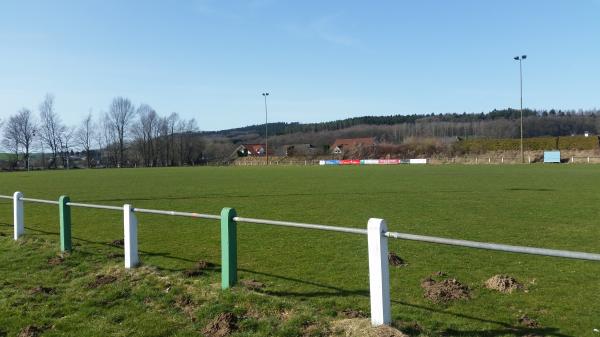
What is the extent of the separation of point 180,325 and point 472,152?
305ft

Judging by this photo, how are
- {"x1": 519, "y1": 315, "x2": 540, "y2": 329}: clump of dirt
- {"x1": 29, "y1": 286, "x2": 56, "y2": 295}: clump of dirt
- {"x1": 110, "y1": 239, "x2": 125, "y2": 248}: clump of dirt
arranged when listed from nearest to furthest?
{"x1": 519, "y1": 315, "x2": 540, "y2": 329}: clump of dirt → {"x1": 29, "y1": 286, "x2": 56, "y2": 295}: clump of dirt → {"x1": 110, "y1": 239, "x2": 125, "y2": 248}: clump of dirt

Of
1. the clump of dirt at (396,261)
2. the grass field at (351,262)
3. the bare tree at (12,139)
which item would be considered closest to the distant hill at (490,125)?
the bare tree at (12,139)

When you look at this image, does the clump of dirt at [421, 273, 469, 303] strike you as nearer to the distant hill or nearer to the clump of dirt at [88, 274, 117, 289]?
the clump of dirt at [88, 274, 117, 289]

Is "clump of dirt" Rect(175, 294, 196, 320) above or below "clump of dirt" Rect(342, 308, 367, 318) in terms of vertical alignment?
below

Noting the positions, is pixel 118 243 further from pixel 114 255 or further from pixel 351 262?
pixel 351 262

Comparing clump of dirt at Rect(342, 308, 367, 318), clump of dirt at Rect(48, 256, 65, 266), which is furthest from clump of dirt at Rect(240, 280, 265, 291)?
clump of dirt at Rect(48, 256, 65, 266)

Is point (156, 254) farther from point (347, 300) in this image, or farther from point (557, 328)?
point (557, 328)

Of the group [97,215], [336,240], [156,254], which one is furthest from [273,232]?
[97,215]

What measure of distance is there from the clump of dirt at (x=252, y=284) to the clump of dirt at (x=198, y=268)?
885 mm

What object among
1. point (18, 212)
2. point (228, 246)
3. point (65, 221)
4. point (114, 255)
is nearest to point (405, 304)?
point (228, 246)

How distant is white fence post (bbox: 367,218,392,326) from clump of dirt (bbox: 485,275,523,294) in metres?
2.42

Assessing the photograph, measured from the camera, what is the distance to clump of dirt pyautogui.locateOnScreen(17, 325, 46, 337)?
527 centimetres

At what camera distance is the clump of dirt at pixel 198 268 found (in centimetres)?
743

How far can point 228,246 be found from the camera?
624 cm
